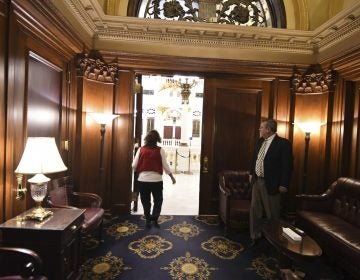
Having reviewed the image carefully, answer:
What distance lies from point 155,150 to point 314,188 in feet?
9.37

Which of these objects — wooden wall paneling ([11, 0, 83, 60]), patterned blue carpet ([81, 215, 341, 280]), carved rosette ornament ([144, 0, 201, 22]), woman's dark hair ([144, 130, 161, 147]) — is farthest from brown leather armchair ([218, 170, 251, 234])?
wooden wall paneling ([11, 0, 83, 60])

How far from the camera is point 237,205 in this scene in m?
3.91

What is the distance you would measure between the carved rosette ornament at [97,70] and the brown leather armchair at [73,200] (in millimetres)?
1629

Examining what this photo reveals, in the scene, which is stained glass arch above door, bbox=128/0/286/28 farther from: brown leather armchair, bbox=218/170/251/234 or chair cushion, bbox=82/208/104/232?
chair cushion, bbox=82/208/104/232

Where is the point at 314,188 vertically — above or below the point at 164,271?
above

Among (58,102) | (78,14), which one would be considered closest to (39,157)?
(58,102)

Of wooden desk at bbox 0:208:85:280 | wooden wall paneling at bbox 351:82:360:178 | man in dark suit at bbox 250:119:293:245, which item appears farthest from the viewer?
wooden wall paneling at bbox 351:82:360:178

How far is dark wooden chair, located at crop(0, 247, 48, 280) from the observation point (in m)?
1.86

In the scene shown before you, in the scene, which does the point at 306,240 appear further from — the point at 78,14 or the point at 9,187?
the point at 78,14

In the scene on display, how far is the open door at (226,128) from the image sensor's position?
4.68 m

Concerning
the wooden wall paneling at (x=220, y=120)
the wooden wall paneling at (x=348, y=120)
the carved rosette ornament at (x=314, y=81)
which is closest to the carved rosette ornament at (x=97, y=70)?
the wooden wall paneling at (x=220, y=120)

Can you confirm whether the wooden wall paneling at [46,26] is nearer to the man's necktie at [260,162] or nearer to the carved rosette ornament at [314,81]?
the man's necktie at [260,162]

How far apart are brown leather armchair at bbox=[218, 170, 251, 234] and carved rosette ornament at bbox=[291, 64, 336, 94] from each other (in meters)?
1.78

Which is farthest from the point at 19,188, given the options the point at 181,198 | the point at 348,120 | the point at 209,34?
the point at 348,120
